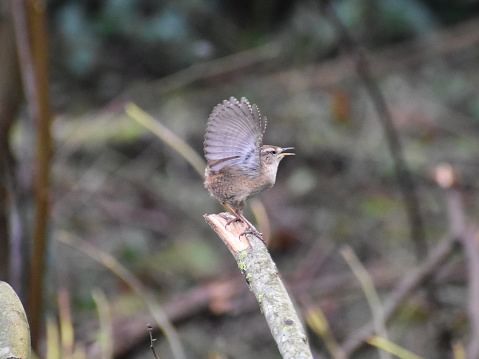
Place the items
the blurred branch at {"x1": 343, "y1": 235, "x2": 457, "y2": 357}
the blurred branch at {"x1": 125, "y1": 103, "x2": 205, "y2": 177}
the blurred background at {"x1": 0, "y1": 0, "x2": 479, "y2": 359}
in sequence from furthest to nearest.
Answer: the blurred background at {"x1": 0, "y1": 0, "x2": 479, "y2": 359}, the blurred branch at {"x1": 343, "y1": 235, "x2": 457, "y2": 357}, the blurred branch at {"x1": 125, "y1": 103, "x2": 205, "y2": 177}

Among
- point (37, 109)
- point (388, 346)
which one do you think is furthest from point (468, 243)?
point (37, 109)

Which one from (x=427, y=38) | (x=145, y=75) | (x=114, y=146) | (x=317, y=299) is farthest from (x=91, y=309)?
(x=427, y=38)

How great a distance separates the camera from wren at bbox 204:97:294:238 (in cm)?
169

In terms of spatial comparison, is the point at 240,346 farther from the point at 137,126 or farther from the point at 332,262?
the point at 137,126

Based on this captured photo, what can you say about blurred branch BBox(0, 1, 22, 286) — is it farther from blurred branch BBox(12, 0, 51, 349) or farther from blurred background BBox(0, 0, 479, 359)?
blurred branch BBox(12, 0, 51, 349)

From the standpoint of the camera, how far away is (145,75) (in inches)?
256

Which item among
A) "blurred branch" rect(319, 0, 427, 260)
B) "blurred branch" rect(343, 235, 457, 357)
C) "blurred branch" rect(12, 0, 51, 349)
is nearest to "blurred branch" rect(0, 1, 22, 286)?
"blurred branch" rect(12, 0, 51, 349)

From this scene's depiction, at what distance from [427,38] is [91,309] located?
4.52 metres

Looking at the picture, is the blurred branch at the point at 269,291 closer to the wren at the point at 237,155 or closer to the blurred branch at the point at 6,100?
Result: the wren at the point at 237,155

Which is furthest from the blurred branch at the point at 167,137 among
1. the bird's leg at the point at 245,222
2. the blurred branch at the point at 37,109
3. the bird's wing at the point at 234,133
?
the bird's wing at the point at 234,133

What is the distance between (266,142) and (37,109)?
10.6ft

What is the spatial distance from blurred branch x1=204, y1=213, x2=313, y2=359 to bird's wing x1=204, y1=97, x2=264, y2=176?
0.73ft

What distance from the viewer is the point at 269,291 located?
154 centimetres

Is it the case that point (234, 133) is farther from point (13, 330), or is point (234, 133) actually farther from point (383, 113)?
point (383, 113)
